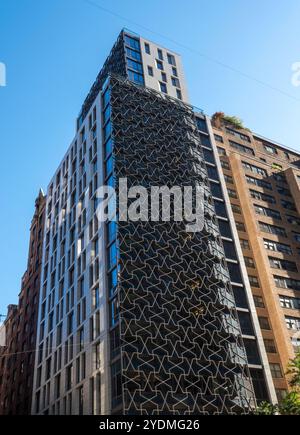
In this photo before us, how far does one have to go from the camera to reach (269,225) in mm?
60062

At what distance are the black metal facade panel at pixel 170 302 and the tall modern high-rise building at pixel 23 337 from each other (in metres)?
23.3

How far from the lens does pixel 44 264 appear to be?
64.6 metres

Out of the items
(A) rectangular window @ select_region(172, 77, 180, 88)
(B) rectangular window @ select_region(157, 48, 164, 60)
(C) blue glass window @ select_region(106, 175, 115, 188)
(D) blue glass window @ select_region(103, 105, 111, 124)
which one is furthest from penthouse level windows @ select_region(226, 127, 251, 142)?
(C) blue glass window @ select_region(106, 175, 115, 188)

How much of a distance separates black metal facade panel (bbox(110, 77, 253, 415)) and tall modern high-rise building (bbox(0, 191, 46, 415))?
76.6 feet

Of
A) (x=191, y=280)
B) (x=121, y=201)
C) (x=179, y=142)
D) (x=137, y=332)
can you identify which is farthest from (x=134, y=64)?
(x=137, y=332)

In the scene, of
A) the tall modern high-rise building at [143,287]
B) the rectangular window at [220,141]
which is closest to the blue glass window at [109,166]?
the tall modern high-rise building at [143,287]

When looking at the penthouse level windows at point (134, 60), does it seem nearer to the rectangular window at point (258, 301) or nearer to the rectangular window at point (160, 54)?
the rectangular window at point (160, 54)

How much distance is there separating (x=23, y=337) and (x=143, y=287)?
30330 millimetres

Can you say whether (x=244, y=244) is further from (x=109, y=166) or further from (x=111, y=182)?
(x=109, y=166)

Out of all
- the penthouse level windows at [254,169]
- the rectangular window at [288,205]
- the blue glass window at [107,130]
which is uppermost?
the penthouse level windows at [254,169]

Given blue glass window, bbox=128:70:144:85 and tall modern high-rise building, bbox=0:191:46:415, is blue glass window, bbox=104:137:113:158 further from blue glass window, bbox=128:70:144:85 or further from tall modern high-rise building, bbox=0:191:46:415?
tall modern high-rise building, bbox=0:191:46:415

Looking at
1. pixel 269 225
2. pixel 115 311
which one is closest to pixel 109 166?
pixel 115 311

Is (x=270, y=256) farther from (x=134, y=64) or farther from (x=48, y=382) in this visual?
(x=134, y=64)

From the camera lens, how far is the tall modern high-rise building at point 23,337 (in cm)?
5928
